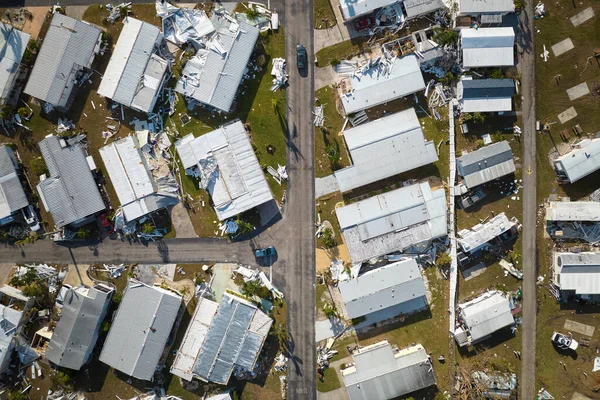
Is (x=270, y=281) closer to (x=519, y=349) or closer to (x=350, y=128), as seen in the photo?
(x=350, y=128)

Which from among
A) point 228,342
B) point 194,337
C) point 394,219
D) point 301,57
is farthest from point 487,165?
point 194,337

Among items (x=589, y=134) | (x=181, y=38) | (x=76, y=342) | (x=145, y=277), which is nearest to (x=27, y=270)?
(x=76, y=342)

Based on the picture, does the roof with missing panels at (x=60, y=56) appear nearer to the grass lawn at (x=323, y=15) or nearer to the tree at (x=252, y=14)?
the tree at (x=252, y=14)

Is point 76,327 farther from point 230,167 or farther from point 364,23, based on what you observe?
point 364,23

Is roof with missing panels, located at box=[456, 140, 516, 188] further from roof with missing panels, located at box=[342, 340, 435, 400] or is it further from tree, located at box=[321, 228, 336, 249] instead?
roof with missing panels, located at box=[342, 340, 435, 400]

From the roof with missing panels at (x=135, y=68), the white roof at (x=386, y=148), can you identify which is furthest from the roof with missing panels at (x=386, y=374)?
the roof with missing panels at (x=135, y=68)
